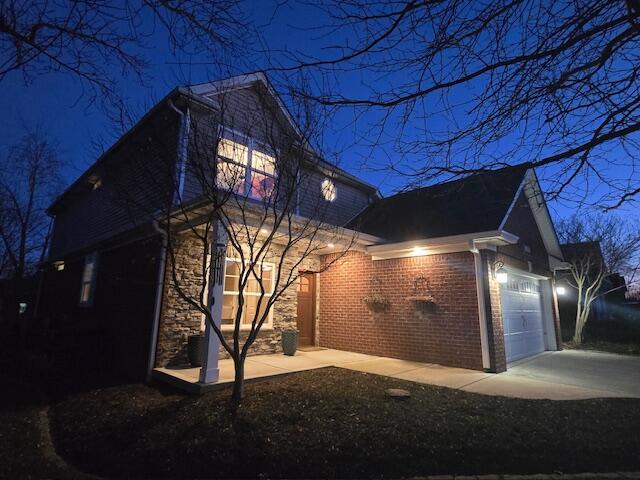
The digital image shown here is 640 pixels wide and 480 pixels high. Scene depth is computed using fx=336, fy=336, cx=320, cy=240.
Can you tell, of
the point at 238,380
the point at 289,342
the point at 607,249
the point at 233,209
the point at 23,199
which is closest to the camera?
the point at 238,380

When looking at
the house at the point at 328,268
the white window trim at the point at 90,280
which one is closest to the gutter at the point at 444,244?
the house at the point at 328,268

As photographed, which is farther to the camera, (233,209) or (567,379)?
(567,379)

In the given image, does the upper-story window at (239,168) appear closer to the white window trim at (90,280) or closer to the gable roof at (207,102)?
the gable roof at (207,102)

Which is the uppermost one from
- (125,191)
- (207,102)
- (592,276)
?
(207,102)

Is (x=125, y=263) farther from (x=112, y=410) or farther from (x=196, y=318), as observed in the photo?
(x=112, y=410)

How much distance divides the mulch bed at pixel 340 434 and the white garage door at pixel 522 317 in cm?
349

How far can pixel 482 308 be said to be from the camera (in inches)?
290

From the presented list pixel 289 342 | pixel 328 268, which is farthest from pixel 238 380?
pixel 328 268

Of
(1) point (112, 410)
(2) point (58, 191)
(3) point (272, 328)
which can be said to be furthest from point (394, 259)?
(2) point (58, 191)

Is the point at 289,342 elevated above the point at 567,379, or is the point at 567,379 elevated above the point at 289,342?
the point at 289,342

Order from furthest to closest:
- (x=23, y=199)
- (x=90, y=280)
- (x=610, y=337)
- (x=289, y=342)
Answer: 1. (x=23, y=199)
2. (x=610, y=337)
3. (x=90, y=280)
4. (x=289, y=342)

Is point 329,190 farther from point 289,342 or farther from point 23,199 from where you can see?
point 23,199

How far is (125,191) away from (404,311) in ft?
22.0

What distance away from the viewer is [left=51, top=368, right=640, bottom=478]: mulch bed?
10.5 ft
